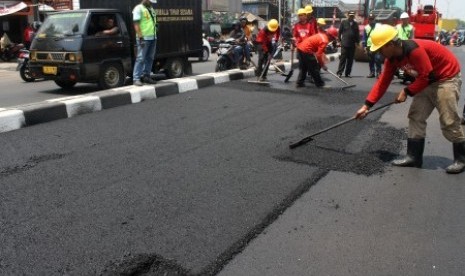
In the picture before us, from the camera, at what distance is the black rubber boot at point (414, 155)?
4390 mm

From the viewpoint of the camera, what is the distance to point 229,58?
12094 millimetres

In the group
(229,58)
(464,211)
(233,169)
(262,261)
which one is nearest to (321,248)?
(262,261)

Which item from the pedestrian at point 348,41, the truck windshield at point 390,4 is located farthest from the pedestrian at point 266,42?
the truck windshield at point 390,4

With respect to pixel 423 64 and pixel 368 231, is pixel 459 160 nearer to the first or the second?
pixel 423 64

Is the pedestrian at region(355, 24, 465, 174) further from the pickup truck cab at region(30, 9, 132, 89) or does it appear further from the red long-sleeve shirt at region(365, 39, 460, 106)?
the pickup truck cab at region(30, 9, 132, 89)

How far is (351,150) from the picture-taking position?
488 cm

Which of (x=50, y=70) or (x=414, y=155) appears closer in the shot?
(x=414, y=155)

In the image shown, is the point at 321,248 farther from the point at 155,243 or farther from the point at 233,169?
the point at 233,169

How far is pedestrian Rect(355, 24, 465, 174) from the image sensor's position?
4012 mm

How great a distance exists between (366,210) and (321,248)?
753 millimetres

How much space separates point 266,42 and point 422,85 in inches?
257

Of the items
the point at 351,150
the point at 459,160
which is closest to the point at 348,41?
the point at 351,150

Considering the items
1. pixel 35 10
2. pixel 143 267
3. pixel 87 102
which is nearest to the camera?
pixel 143 267

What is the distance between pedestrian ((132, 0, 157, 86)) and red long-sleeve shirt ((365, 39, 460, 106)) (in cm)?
516
